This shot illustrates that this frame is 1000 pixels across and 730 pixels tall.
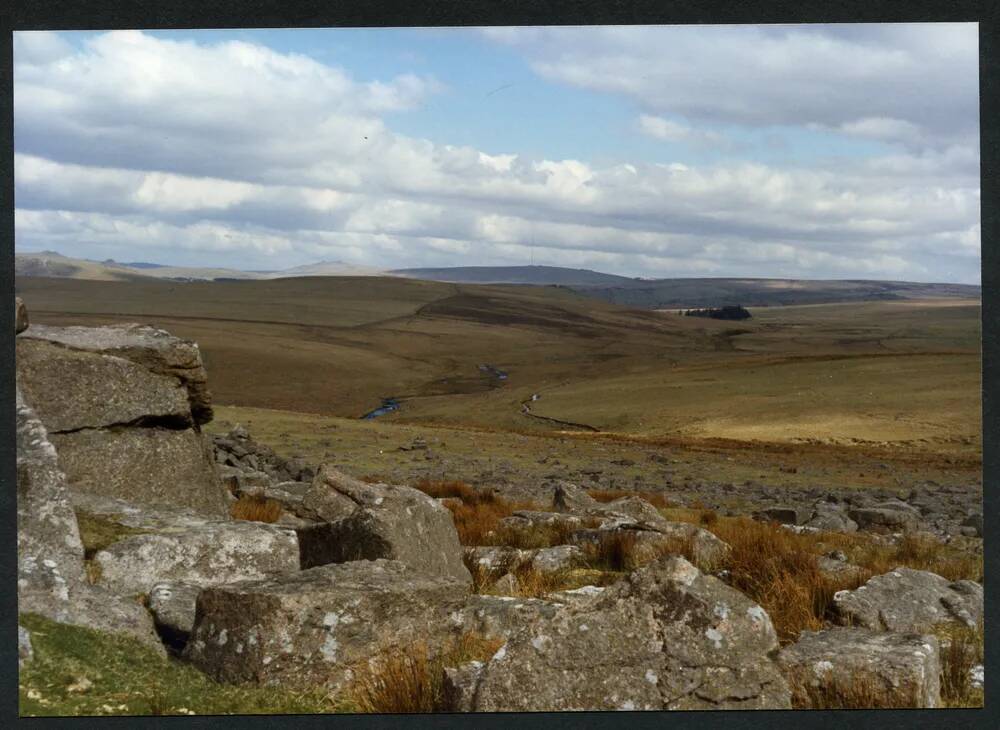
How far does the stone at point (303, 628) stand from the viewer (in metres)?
6.45

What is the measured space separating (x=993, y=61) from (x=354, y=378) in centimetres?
8869

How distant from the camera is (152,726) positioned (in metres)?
6.12

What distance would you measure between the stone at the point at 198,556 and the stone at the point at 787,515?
13173 mm

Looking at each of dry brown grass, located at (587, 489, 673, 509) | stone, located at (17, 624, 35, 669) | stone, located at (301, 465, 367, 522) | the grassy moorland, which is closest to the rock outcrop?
stone, located at (301, 465, 367, 522)

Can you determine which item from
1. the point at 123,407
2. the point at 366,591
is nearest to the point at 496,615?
the point at 366,591

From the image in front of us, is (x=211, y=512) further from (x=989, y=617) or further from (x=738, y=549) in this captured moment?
(x=989, y=617)

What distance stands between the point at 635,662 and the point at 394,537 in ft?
11.7

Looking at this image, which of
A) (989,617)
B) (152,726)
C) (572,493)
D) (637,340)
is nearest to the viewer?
(152,726)

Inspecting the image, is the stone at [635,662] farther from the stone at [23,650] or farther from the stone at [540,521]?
the stone at [540,521]

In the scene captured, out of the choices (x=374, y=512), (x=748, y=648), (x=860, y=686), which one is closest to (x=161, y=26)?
(x=374, y=512)

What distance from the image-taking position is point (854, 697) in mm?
6316

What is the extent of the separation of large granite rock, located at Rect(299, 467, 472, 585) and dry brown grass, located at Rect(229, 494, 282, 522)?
129 inches

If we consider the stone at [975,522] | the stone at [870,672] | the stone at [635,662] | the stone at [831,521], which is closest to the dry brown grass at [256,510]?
the stone at [635,662]

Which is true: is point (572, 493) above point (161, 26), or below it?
below
